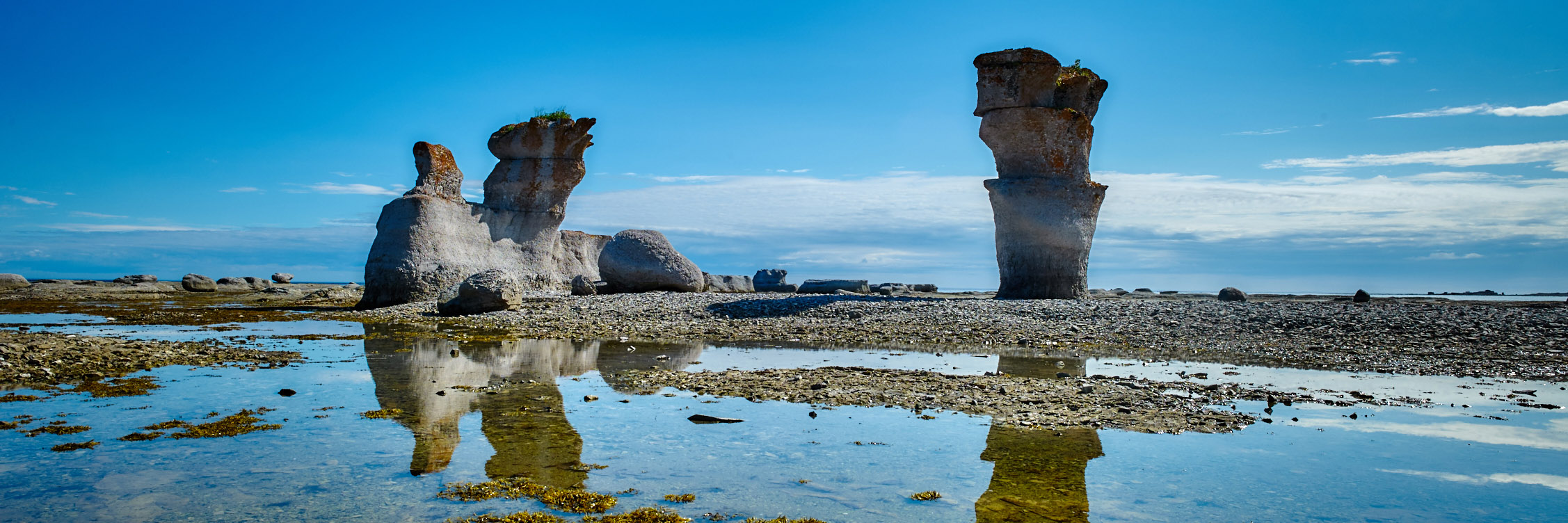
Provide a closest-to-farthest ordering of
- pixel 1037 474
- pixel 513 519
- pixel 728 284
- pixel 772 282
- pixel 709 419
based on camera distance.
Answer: pixel 513 519
pixel 1037 474
pixel 709 419
pixel 728 284
pixel 772 282

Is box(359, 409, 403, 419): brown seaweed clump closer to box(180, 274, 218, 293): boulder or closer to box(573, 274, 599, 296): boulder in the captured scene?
box(573, 274, 599, 296): boulder

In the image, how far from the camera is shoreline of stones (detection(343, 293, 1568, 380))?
12.6 m

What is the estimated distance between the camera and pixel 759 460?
6.13 m

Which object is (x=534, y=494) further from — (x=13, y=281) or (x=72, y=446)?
(x=13, y=281)

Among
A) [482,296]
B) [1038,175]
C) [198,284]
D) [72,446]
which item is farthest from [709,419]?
[198,284]

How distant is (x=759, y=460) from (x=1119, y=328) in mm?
11583

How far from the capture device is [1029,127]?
21781mm

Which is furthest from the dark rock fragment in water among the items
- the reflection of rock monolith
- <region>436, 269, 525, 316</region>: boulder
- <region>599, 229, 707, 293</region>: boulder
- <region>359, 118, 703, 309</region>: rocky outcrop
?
<region>599, 229, 707, 293</region>: boulder

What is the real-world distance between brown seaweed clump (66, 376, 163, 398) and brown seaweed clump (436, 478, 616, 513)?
5400mm

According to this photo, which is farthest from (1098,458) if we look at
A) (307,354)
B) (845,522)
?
(307,354)

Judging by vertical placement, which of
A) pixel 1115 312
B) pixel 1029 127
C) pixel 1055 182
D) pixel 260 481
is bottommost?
pixel 260 481

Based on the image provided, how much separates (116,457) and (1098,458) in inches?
262

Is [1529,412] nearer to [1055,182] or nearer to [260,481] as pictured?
[260,481]

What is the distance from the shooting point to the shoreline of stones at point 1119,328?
498 inches
